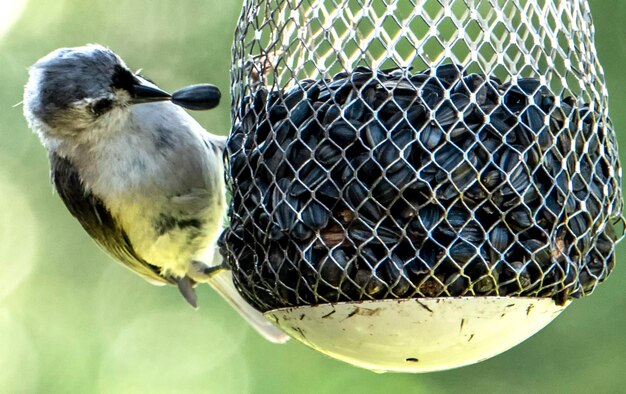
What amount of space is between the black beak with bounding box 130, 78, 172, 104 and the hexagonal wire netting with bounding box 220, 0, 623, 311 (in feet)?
2.38

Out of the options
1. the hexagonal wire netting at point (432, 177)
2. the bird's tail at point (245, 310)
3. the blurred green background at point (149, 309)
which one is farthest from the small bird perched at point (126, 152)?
the blurred green background at point (149, 309)

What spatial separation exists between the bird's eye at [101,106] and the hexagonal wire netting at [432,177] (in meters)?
0.92

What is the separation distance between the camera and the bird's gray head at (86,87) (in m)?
3.90

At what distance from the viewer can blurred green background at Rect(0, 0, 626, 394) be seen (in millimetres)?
6090

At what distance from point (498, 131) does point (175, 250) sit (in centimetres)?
181

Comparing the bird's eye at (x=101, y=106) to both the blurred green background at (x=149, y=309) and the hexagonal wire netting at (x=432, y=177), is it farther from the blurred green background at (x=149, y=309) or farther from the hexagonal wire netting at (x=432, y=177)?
the blurred green background at (x=149, y=309)

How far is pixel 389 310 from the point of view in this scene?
2.91m

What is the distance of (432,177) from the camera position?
291 centimetres

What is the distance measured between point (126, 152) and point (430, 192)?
1.56 meters

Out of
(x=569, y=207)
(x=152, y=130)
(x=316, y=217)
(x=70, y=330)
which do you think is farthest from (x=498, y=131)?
(x=70, y=330)

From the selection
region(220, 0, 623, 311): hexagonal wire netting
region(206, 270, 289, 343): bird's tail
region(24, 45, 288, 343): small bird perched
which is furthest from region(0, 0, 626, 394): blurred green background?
region(220, 0, 623, 311): hexagonal wire netting

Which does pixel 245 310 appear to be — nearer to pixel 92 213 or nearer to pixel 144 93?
pixel 92 213

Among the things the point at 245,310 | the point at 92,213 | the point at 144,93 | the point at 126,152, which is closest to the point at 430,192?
the point at 144,93

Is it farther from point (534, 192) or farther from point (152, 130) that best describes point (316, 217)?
point (152, 130)
